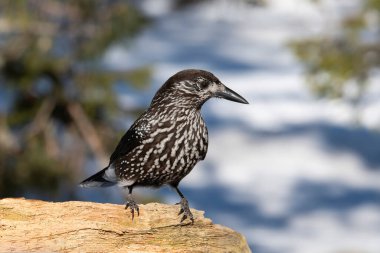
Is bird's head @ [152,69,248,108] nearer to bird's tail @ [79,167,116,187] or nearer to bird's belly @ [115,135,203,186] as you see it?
bird's belly @ [115,135,203,186]

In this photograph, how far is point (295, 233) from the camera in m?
15.6

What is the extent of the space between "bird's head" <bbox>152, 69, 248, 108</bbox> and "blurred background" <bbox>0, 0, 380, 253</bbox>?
823 millimetres

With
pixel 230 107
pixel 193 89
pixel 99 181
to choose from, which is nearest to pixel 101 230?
pixel 99 181

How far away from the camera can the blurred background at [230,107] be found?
11250mm

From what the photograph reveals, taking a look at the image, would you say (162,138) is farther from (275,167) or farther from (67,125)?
(275,167)

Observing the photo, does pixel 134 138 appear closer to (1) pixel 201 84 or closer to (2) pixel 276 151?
(1) pixel 201 84

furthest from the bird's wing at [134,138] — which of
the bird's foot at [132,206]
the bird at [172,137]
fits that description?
the bird's foot at [132,206]

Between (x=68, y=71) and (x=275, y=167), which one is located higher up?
(x=275, y=167)

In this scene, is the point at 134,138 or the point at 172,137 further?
the point at 134,138

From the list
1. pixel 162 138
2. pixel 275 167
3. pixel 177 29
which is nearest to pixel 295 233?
pixel 275 167

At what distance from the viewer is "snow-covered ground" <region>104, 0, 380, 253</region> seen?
1596 cm

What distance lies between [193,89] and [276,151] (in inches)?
541

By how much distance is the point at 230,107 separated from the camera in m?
21.9

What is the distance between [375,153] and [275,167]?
2.21 metres
